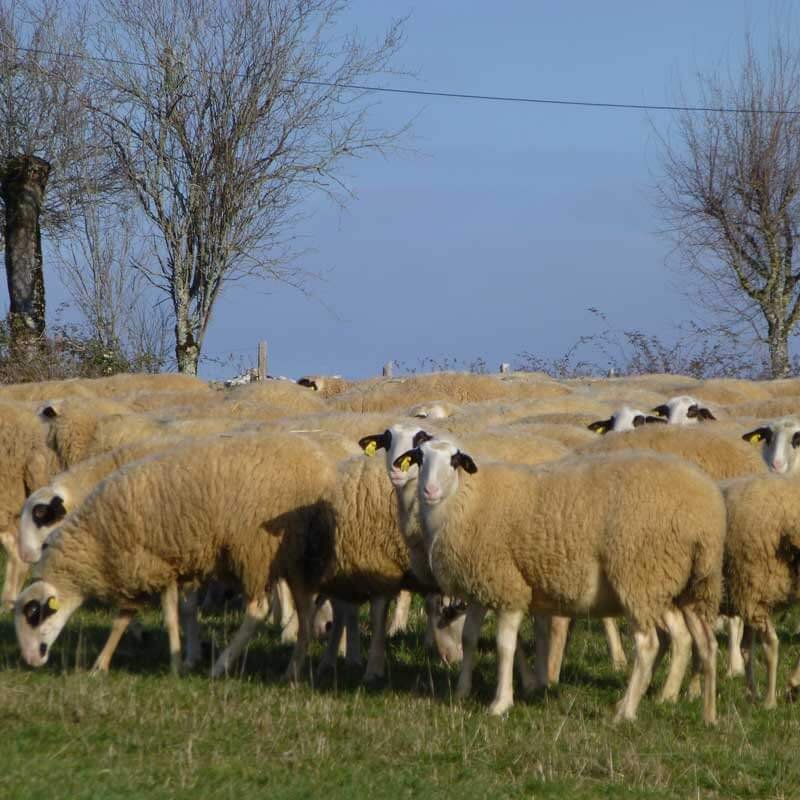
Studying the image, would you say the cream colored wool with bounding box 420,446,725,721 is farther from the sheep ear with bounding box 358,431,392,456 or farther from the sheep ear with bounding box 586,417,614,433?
the sheep ear with bounding box 586,417,614,433

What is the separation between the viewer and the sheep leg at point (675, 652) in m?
8.23

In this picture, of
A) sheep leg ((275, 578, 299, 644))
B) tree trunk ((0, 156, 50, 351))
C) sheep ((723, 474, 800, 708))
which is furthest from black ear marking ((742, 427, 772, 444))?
tree trunk ((0, 156, 50, 351))

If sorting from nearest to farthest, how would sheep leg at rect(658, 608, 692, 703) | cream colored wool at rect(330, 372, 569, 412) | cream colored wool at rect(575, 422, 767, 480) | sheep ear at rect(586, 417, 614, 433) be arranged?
sheep leg at rect(658, 608, 692, 703), cream colored wool at rect(575, 422, 767, 480), sheep ear at rect(586, 417, 614, 433), cream colored wool at rect(330, 372, 569, 412)

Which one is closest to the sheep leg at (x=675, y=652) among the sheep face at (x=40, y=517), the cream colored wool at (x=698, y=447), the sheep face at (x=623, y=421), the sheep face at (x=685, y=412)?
the cream colored wool at (x=698, y=447)

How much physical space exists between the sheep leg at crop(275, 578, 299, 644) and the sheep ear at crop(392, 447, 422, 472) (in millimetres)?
2289

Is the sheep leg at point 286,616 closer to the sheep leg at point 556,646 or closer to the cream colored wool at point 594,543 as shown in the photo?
the sheep leg at point 556,646

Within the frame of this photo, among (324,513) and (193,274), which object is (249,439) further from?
(193,274)

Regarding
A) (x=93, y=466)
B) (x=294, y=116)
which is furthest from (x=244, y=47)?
(x=93, y=466)

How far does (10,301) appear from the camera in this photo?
28.0m

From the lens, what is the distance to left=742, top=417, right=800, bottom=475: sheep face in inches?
411

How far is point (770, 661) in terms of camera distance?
328 inches

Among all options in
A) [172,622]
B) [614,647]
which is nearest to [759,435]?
[614,647]

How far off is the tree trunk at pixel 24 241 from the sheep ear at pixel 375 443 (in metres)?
18.8

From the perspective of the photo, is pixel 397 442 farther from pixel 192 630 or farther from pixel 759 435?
pixel 759 435
